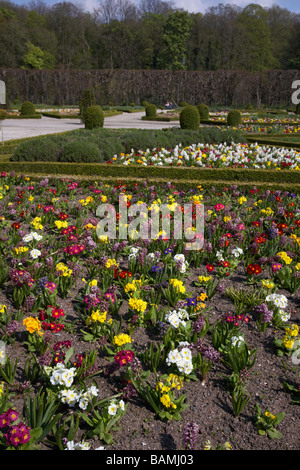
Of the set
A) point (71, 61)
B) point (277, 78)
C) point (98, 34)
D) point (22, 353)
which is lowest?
point (22, 353)

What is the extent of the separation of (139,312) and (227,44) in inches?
2305

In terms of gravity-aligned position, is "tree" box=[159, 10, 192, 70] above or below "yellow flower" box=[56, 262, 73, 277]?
above

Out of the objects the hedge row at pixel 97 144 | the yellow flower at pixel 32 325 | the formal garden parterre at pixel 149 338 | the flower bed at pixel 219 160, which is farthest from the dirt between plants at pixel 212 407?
the hedge row at pixel 97 144

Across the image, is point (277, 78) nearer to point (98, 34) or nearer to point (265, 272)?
point (98, 34)

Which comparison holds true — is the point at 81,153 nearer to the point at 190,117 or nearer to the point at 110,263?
the point at 110,263

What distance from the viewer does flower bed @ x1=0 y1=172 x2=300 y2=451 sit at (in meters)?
2.46

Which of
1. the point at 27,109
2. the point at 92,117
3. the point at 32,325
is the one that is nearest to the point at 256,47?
the point at 27,109

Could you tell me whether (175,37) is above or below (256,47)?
above

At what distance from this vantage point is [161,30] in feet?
188

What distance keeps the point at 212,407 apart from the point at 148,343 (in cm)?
79

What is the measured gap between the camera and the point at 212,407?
8.86 ft

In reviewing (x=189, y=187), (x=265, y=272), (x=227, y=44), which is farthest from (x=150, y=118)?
(x=227, y=44)

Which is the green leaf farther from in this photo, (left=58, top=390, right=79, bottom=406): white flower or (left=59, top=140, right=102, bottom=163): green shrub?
(left=59, top=140, right=102, bottom=163): green shrub

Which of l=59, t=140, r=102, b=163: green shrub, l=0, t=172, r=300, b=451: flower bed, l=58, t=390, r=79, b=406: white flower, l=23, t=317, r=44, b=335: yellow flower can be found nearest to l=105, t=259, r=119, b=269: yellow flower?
l=0, t=172, r=300, b=451: flower bed
